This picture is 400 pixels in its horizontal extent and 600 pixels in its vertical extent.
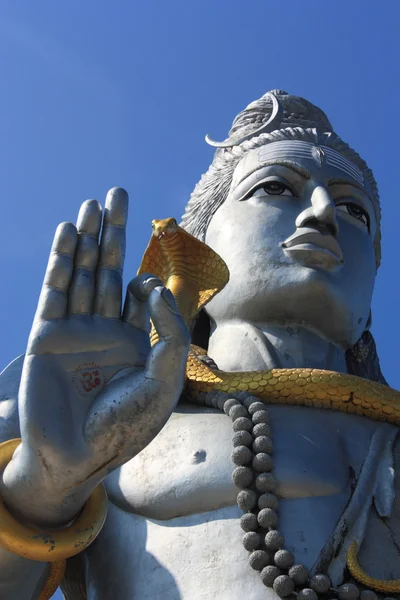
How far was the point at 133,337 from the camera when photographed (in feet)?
15.1

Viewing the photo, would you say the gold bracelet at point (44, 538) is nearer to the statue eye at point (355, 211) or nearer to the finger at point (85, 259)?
the finger at point (85, 259)

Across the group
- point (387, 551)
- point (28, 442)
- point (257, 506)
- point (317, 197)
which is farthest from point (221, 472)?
point (317, 197)

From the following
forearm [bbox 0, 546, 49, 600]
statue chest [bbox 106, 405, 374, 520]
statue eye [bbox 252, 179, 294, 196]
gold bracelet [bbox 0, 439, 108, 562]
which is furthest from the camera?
statue eye [bbox 252, 179, 294, 196]

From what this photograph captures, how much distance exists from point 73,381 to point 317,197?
2662 mm

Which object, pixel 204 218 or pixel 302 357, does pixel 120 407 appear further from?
pixel 204 218

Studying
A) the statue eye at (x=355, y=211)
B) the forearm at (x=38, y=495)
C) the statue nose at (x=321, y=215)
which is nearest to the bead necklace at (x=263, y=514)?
the forearm at (x=38, y=495)

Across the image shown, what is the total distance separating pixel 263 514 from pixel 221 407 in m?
0.78

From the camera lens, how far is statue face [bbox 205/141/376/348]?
255 inches

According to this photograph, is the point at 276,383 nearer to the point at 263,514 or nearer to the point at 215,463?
the point at 215,463

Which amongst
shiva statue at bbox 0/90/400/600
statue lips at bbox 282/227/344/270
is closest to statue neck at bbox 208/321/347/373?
shiva statue at bbox 0/90/400/600

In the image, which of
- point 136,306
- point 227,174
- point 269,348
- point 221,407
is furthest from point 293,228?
point 136,306

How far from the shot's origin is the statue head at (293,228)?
6.49 metres

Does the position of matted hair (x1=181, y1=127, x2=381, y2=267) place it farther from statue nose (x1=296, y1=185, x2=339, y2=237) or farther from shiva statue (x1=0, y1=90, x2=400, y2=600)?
statue nose (x1=296, y1=185, x2=339, y2=237)

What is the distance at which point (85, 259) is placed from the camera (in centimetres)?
464
